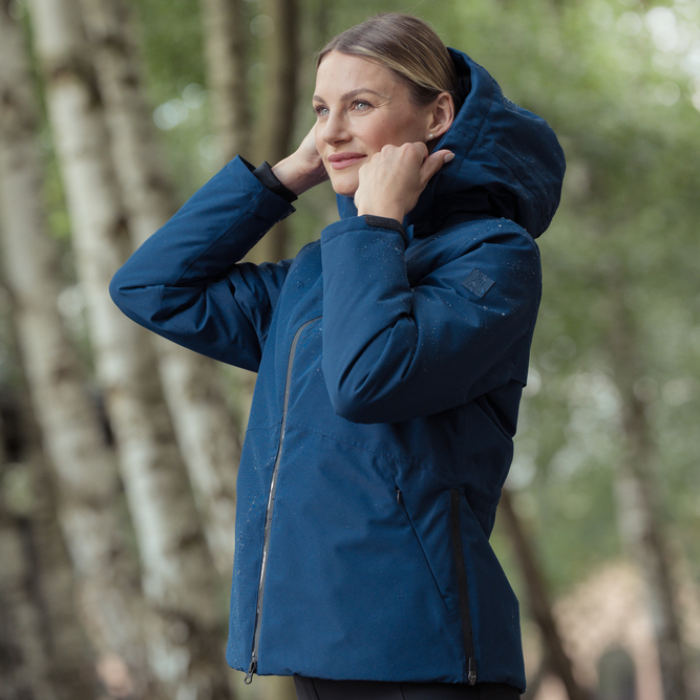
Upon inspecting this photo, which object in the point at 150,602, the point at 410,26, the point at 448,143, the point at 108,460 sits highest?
the point at 410,26

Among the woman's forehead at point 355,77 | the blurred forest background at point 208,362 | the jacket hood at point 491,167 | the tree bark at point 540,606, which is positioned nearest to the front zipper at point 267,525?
the jacket hood at point 491,167

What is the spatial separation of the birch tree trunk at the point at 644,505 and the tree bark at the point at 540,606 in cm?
366

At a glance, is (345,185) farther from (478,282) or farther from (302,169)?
(478,282)

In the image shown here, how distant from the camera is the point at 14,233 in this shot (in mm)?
5570

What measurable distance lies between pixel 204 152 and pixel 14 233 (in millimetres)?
7464

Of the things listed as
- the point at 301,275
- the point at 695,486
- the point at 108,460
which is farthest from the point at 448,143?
the point at 695,486

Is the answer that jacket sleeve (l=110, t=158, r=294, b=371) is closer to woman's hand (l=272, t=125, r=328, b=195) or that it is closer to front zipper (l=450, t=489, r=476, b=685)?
woman's hand (l=272, t=125, r=328, b=195)

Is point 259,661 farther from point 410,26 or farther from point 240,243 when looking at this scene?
point 410,26

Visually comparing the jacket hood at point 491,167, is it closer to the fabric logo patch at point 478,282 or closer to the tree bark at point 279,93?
the fabric logo patch at point 478,282

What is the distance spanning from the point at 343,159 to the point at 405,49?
0.25m

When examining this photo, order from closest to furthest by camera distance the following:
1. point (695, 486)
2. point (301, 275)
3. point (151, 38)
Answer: point (301, 275) → point (151, 38) → point (695, 486)

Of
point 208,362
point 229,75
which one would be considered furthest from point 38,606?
point 229,75

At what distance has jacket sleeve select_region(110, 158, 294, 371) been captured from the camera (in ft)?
6.24

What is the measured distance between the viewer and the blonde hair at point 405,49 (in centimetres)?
165
